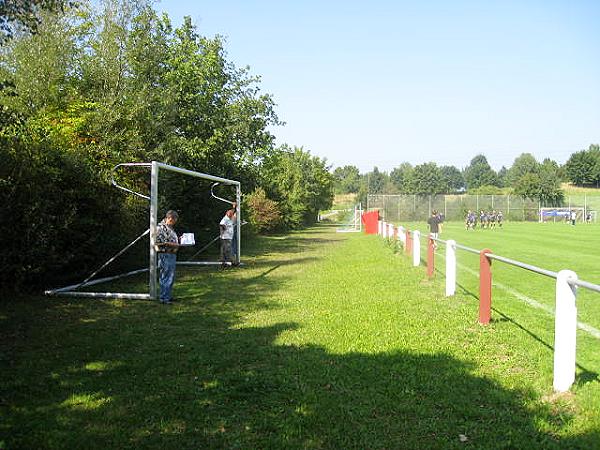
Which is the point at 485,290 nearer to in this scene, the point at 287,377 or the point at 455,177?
the point at 287,377

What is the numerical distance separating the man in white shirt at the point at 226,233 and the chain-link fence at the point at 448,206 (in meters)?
42.9

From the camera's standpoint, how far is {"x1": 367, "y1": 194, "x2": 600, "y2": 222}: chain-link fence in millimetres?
60688

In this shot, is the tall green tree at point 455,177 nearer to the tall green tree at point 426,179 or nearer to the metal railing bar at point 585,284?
the tall green tree at point 426,179

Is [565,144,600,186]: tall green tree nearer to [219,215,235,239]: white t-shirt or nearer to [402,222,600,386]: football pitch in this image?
[402,222,600,386]: football pitch

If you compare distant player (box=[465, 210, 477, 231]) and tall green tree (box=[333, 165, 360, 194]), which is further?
tall green tree (box=[333, 165, 360, 194])

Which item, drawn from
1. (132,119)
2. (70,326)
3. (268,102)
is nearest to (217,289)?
(70,326)

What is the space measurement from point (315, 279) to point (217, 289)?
247 cm

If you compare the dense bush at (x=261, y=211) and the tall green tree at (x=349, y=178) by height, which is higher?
the tall green tree at (x=349, y=178)

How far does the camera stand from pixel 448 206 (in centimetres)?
6350

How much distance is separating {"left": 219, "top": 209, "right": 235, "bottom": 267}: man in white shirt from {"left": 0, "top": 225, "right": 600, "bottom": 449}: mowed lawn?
5.94 meters

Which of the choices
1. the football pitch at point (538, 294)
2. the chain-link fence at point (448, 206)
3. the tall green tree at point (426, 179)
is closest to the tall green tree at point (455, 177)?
the tall green tree at point (426, 179)

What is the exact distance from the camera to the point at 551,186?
313 ft

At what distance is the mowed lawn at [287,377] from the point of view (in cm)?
388

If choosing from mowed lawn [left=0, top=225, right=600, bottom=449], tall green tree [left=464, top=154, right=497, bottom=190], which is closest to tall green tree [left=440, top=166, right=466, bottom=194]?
tall green tree [left=464, top=154, right=497, bottom=190]
